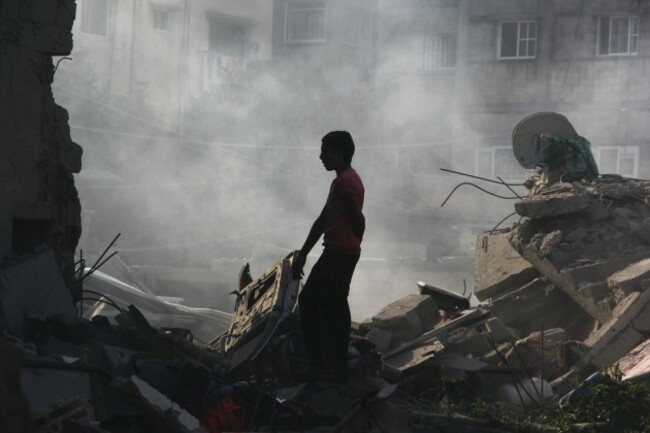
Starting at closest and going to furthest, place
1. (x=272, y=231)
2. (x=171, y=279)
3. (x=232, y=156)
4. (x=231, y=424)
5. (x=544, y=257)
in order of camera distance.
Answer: (x=231, y=424) < (x=544, y=257) < (x=171, y=279) < (x=272, y=231) < (x=232, y=156)

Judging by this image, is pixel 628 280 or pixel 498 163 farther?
pixel 498 163

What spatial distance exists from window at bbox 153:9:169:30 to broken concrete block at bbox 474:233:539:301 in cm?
2322

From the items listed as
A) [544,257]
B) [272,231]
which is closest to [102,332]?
[544,257]

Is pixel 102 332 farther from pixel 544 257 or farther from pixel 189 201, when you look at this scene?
pixel 189 201

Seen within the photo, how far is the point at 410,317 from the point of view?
998cm

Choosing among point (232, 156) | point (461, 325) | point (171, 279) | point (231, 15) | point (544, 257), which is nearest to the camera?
point (461, 325)

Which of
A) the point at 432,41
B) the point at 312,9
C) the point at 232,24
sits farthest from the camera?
the point at 232,24

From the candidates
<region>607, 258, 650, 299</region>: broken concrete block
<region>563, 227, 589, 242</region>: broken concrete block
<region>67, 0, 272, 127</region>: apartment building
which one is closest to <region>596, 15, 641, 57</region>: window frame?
<region>67, 0, 272, 127</region>: apartment building

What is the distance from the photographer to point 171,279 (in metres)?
21.3

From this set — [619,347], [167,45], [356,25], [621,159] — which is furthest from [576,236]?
[167,45]

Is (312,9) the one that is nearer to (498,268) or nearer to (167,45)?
(167,45)

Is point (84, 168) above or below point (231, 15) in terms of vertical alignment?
below

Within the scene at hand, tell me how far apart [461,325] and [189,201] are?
756 inches

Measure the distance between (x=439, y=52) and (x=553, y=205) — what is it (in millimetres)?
20499
